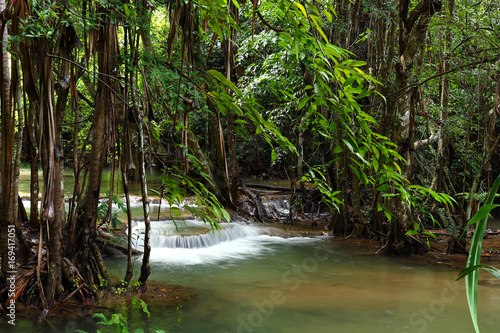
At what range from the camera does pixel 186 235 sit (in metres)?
8.54

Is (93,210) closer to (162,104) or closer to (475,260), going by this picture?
(162,104)

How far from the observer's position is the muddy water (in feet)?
15.2

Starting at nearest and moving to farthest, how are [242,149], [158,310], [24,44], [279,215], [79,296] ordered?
1. [24,44]
2. [79,296]
3. [158,310]
4. [279,215]
5. [242,149]

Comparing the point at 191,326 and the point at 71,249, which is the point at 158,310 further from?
the point at 71,249

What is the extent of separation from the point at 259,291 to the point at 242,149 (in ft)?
43.9

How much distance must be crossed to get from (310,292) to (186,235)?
3.44 meters

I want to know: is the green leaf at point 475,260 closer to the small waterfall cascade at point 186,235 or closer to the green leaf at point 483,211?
the green leaf at point 483,211

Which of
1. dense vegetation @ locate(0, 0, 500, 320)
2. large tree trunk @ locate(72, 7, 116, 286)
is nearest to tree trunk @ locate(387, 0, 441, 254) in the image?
dense vegetation @ locate(0, 0, 500, 320)

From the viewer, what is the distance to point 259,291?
5.86 m

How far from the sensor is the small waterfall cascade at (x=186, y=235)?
27.3 feet

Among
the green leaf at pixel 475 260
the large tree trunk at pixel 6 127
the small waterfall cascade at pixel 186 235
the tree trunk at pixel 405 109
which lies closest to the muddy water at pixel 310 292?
the small waterfall cascade at pixel 186 235

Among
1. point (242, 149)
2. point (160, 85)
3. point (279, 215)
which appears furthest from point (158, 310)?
point (242, 149)

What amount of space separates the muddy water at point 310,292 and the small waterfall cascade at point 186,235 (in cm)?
19

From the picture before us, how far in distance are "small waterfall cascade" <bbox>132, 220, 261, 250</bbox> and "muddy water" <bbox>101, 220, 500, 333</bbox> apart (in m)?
0.19
